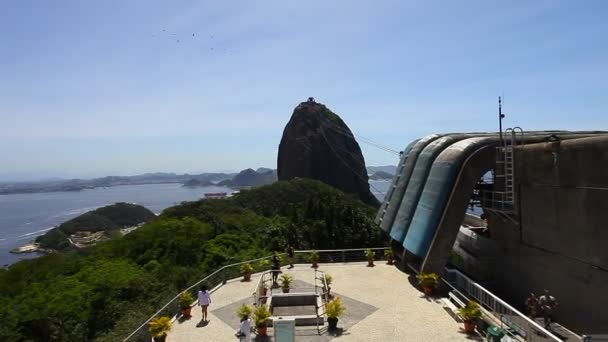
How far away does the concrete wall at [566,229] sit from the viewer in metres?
14.9

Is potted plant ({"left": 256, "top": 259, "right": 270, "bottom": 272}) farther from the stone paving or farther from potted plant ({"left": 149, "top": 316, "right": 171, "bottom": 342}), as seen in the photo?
potted plant ({"left": 149, "top": 316, "right": 171, "bottom": 342})

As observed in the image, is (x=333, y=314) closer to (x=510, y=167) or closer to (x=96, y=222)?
(x=510, y=167)

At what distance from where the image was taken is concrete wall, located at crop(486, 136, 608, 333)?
586 inches

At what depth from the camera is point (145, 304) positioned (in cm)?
2208

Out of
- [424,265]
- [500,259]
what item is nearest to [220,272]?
[424,265]

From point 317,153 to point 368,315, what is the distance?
4296 inches

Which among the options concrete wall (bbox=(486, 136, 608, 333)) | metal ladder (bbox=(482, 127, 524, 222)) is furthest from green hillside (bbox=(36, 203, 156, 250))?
concrete wall (bbox=(486, 136, 608, 333))

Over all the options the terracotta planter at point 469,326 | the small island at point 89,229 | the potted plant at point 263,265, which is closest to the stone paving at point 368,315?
the terracotta planter at point 469,326

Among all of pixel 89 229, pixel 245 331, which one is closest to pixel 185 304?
pixel 245 331

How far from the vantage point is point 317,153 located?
12531 cm

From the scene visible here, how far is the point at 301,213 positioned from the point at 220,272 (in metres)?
16.8

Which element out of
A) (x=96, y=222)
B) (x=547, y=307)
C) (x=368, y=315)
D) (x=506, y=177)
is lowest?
(x=96, y=222)

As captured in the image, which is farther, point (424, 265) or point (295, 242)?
point (295, 242)

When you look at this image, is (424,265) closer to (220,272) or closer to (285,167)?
(220,272)
